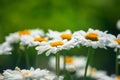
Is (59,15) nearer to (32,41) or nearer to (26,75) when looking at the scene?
(32,41)

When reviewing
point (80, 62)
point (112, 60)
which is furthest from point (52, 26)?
point (80, 62)

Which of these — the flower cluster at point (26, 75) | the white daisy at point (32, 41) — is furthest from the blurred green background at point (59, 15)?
the flower cluster at point (26, 75)

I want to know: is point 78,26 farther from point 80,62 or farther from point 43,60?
point 80,62

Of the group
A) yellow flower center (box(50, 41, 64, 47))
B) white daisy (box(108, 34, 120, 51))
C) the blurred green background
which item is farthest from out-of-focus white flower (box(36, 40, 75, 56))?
the blurred green background

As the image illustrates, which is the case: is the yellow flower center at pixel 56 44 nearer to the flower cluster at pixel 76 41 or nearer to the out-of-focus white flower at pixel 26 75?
the flower cluster at pixel 76 41

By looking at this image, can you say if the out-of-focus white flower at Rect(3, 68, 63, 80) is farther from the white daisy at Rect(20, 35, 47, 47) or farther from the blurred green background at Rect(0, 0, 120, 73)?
the blurred green background at Rect(0, 0, 120, 73)

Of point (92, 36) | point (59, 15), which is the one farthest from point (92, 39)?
point (59, 15)
